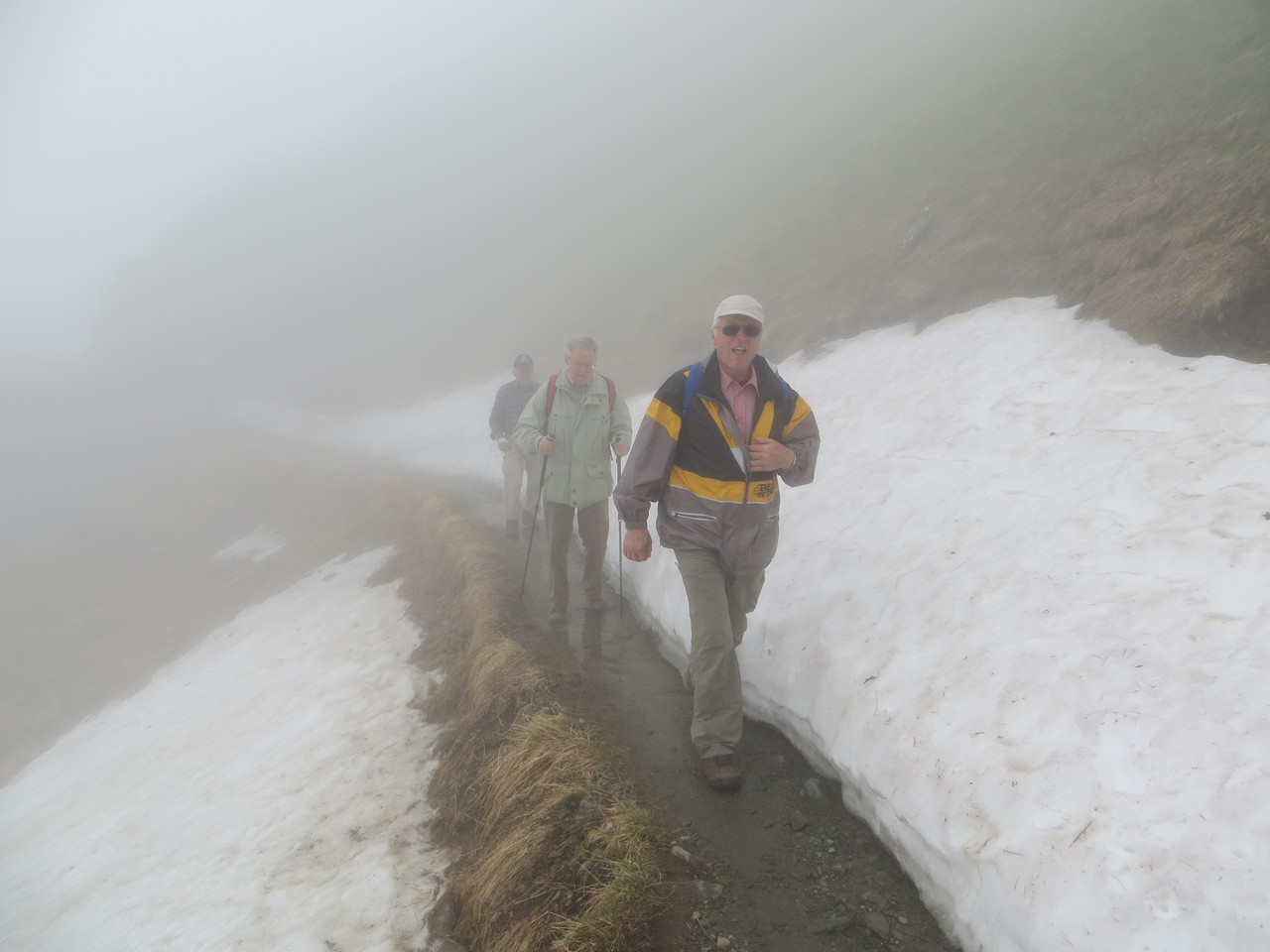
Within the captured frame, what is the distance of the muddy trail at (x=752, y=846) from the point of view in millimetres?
4168

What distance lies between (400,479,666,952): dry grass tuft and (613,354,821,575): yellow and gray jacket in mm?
2199

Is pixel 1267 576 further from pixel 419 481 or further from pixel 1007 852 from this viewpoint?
pixel 419 481

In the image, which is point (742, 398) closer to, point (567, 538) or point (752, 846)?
point (752, 846)

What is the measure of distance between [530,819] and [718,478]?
316 centimetres

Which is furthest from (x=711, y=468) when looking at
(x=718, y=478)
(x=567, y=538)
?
(x=567, y=538)

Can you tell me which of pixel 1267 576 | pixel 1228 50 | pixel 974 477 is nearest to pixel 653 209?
pixel 1228 50

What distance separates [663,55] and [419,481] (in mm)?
94273

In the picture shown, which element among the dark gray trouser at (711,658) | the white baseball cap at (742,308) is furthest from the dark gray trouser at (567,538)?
the white baseball cap at (742,308)

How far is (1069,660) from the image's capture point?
4699 mm

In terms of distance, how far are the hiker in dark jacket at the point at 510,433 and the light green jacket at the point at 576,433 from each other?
14.3ft

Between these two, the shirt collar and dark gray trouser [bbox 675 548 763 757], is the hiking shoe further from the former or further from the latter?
the shirt collar

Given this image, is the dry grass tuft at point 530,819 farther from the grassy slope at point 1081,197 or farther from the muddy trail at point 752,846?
the grassy slope at point 1081,197

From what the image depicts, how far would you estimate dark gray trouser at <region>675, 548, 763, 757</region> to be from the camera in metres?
5.55

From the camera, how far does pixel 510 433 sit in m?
13.8
